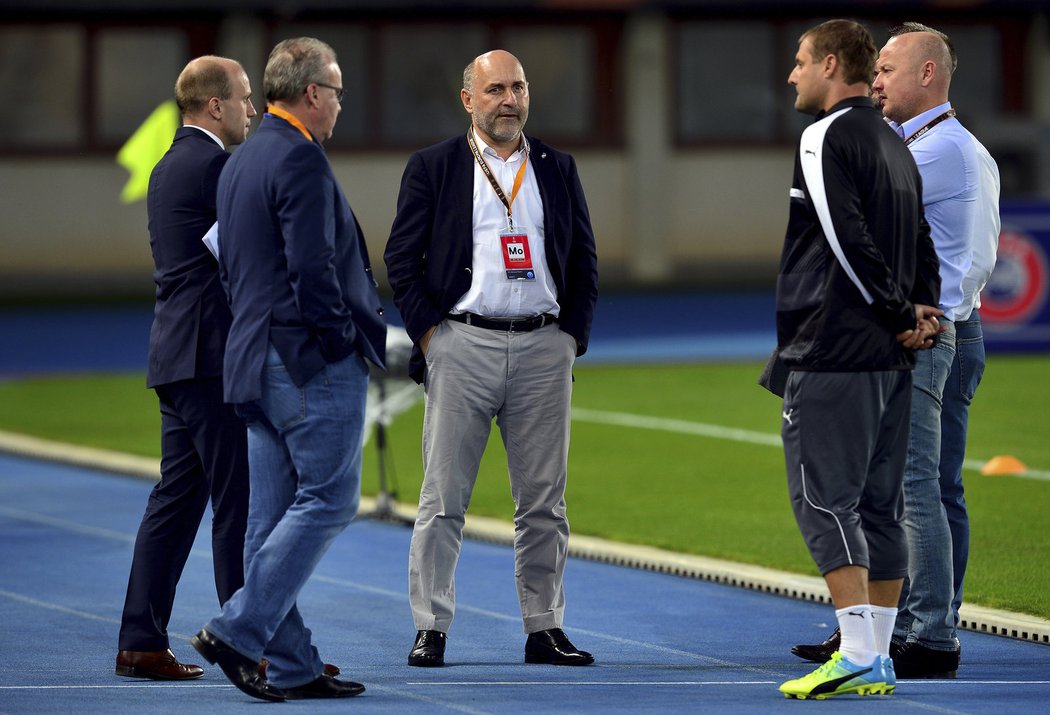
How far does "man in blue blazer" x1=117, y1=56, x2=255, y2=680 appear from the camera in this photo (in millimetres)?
6199

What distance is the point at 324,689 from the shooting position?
231 inches

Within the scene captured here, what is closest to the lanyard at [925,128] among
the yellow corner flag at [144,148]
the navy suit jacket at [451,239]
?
the navy suit jacket at [451,239]

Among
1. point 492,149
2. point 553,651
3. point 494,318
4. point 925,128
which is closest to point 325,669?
point 553,651

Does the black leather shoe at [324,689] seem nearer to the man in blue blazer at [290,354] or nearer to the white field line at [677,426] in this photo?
the man in blue blazer at [290,354]

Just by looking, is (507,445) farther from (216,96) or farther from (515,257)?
(216,96)

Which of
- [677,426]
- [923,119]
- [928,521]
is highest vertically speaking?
[923,119]

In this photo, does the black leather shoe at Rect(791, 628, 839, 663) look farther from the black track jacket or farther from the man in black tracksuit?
the black track jacket

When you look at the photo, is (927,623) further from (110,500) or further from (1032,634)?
(110,500)

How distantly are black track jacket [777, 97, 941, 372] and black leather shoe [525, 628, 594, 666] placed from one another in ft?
4.49

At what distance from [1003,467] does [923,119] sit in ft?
17.8

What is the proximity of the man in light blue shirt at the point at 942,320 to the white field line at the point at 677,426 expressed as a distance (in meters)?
5.59

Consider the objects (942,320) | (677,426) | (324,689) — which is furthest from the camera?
(677,426)

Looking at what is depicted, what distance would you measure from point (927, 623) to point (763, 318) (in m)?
17.6

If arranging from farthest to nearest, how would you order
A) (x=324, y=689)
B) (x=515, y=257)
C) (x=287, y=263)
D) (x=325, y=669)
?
1. (x=515, y=257)
2. (x=325, y=669)
3. (x=324, y=689)
4. (x=287, y=263)
